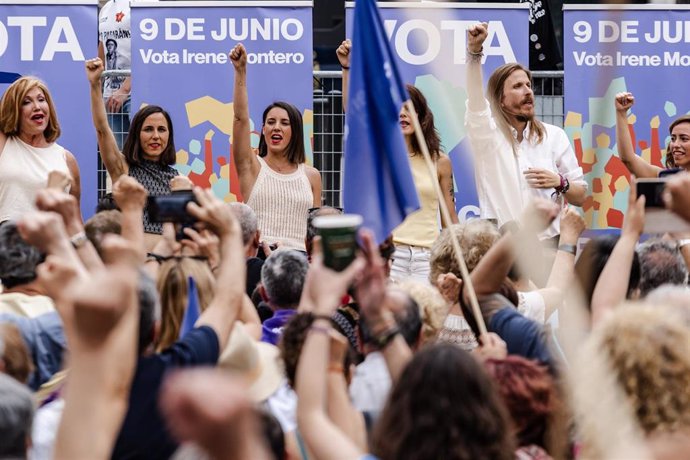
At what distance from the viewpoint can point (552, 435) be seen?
3.51 metres

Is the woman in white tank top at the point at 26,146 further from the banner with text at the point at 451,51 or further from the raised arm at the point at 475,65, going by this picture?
the raised arm at the point at 475,65

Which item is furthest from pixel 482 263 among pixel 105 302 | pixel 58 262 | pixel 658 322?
pixel 105 302

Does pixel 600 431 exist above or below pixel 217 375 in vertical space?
below

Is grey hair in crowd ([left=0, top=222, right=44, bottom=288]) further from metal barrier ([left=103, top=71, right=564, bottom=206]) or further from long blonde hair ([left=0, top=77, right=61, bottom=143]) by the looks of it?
metal barrier ([left=103, top=71, right=564, bottom=206])

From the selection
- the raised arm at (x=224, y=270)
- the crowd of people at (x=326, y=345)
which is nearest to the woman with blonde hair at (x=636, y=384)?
the crowd of people at (x=326, y=345)

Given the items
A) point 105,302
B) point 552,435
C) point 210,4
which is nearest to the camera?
point 105,302

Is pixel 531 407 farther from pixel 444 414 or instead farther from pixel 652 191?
pixel 652 191

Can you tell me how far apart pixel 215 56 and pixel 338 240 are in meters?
5.57

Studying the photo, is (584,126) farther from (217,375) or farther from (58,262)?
(217,375)

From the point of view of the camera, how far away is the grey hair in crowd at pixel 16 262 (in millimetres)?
4598

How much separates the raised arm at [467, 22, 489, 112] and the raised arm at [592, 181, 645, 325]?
274cm

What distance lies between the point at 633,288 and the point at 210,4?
447 centimetres

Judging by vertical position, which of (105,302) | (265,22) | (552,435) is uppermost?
(265,22)

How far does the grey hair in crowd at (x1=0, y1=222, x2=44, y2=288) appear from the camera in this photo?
15.1 ft
